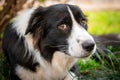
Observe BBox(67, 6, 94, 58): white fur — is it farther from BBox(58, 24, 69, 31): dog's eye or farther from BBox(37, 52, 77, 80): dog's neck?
BBox(37, 52, 77, 80): dog's neck

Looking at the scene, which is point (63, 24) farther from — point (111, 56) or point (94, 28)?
point (94, 28)

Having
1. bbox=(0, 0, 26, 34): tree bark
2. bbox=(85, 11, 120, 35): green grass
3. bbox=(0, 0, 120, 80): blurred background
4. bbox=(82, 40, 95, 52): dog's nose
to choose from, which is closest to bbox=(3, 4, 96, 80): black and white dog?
bbox=(82, 40, 95, 52): dog's nose

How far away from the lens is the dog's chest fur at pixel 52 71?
5.31m

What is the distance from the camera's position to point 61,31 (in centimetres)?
503

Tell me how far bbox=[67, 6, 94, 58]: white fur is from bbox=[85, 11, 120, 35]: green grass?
5389 mm

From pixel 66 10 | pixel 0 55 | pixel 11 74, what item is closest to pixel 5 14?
pixel 0 55

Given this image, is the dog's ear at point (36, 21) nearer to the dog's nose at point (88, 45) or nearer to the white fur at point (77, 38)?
the white fur at point (77, 38)

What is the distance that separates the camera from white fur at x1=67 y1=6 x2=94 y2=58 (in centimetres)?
483

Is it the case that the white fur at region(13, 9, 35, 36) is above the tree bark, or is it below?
above

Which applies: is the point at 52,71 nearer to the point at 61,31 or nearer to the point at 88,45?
the point at 61,31

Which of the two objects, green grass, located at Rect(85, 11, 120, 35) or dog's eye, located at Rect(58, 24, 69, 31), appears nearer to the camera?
dog's eye, located at Rect(58, 24, 69, 31)

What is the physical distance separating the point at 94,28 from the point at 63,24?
19.2 feet

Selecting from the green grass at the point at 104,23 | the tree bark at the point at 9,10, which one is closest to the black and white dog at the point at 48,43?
the tree bark at the point at 9,10

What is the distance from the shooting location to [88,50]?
4.87 metres
